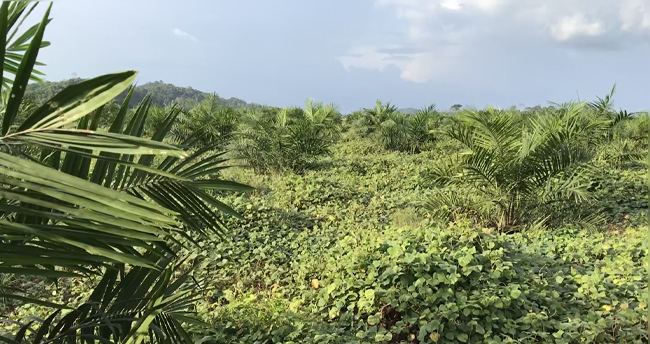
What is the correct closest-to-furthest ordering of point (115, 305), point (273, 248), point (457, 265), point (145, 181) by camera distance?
point (115, 305)
point (145, 181)
point (457, 265)
point (273, 248)

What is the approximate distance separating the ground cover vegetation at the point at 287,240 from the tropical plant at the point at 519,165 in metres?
0.02

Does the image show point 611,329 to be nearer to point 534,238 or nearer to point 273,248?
point 534,238

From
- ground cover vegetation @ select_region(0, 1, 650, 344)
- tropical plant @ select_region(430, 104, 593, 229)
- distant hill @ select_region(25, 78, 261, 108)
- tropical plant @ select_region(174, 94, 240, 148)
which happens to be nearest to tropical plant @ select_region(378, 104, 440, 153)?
tropical plant @ select_region(174, 94, 240, 148)

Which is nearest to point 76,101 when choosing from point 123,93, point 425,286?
point 123,93

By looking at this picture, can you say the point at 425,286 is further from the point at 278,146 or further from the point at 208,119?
the point at 208,119

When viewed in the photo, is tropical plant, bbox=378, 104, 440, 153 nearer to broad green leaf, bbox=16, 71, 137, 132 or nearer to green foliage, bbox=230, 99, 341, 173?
green foliage, bbox=230, 99, 341, 173

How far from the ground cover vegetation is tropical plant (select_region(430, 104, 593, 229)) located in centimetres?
2

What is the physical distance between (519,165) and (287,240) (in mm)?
2742

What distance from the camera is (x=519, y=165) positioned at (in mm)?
4590

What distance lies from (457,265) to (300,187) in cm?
369

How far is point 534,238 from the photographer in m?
4.19

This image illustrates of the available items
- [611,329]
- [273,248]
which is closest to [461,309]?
[611,329]

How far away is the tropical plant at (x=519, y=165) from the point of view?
4543 mm

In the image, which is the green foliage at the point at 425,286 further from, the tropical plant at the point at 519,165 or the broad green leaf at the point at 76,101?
the broad green leaf at the point at 76,101
